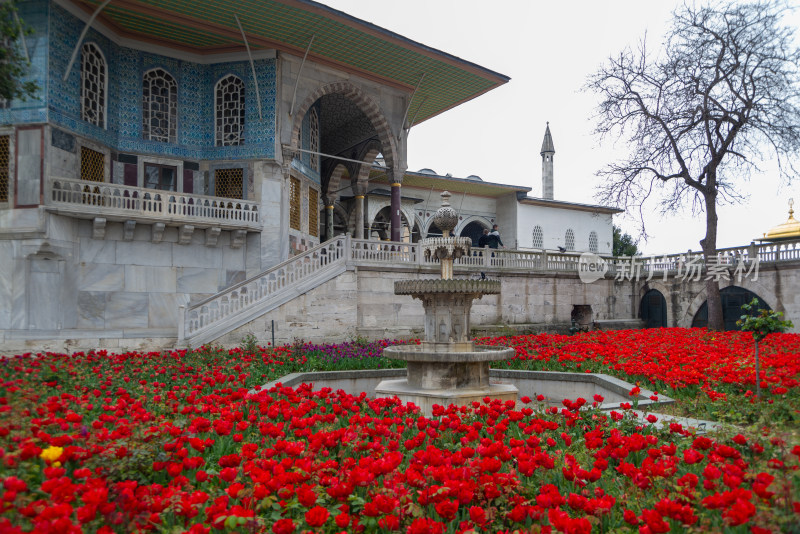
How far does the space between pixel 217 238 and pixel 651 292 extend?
16.9 meters

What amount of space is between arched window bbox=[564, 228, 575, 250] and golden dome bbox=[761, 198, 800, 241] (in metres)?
9.63

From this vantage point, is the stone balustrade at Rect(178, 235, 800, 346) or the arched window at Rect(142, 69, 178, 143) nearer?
the stone balustrade at Rect(178, 235, 800, 346)

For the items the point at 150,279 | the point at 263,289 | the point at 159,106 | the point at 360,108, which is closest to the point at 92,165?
the point at 159,106

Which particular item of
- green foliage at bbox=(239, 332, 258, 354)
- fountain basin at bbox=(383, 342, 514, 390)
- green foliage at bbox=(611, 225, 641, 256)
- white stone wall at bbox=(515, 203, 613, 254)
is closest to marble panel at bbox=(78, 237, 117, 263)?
green foliage at bbox=(239, 332, 258, 354)

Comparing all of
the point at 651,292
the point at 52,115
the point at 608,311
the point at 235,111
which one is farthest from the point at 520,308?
the point at 52,115

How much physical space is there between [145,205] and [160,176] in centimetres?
204

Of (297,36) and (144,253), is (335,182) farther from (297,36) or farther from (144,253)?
(144,253)

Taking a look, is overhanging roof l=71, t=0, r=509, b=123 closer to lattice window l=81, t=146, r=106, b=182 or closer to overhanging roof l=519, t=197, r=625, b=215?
lattice window l=81, t=146, r=106, b=182

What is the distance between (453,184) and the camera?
28.2 metres

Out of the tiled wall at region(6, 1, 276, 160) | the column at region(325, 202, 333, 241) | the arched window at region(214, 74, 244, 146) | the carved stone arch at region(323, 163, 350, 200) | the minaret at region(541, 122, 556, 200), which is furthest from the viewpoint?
the minaret at region(541, 122, 556, 200)

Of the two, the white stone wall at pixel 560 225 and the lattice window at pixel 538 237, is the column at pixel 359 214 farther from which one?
the lattice window at pixel 538 237

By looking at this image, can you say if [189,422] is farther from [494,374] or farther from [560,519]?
[494,374]

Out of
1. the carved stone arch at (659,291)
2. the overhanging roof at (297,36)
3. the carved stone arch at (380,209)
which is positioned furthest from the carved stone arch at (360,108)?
the carved stone arch at (659,291)

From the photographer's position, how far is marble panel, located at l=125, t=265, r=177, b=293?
14750mm
